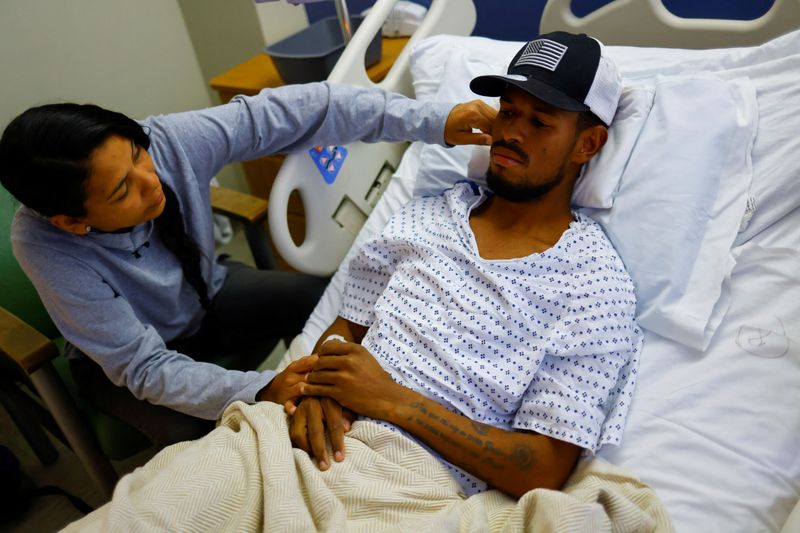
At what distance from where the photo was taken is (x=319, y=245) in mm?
1613

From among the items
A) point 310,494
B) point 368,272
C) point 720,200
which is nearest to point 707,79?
point 720,200

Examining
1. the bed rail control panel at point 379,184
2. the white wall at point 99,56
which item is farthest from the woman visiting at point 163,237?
the white wall at point 99,56

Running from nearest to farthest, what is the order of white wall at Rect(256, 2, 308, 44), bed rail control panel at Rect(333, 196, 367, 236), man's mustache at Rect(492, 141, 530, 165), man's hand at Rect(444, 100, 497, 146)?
1. man's mustache at Rect(492, 141, 530, 165)
2. man's hand at Rect(444, 100, 497, 146)
3. bed rail control panel at Rect(333, 196, 367, 236)
4. white wall at Rect(256, 2, 308, 44)

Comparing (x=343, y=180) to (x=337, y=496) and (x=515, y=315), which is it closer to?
(x=515, y=315)

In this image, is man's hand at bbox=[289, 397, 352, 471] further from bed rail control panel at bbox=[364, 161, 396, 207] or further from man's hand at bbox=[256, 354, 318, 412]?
bed rail control panel at bbox=[364, 161, 396, 207]

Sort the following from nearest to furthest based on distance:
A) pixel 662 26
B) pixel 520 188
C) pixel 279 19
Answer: pixel 520 188
pixel 662 26
pixel 279 19

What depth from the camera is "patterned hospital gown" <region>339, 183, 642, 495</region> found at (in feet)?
3.47

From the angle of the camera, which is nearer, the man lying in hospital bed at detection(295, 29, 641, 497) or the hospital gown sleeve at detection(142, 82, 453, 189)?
the man lying in hospital bed at detection(295, 29, 641, 497)

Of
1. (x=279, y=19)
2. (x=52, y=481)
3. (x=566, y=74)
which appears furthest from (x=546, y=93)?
(x=52, y=481)

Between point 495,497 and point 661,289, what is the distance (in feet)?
1.88

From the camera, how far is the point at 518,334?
1.14 m

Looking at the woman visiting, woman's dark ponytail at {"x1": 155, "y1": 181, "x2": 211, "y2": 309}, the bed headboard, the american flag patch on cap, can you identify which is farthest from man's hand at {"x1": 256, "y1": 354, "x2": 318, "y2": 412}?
the bed headboard

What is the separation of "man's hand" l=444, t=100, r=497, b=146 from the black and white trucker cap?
135mm

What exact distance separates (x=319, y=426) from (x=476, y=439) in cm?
30
